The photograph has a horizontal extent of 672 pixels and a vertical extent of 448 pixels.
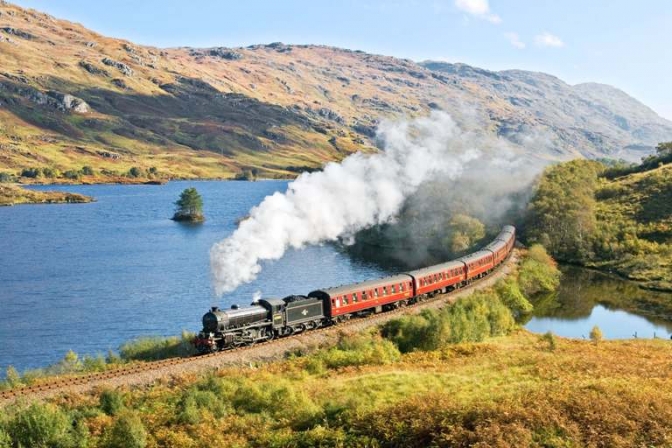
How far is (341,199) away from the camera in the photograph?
9375 cm

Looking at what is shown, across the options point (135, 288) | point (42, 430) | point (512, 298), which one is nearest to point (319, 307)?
point (42, 430)

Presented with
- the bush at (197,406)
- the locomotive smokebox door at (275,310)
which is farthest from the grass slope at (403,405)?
the locomotive smokebox door at (275,310)

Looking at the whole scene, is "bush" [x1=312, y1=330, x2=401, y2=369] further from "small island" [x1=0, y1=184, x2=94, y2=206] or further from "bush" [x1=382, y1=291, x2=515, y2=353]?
"small island" [x1=0, y1=184, x2=94, y2=206]

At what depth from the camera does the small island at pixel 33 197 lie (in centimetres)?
18850

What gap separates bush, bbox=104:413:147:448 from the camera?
1083 inches

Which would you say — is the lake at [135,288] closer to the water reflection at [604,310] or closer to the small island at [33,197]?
the water reflection at [604,310]

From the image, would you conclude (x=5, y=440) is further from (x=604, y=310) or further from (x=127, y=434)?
(x=604, y=310)

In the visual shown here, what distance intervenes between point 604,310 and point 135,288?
6748 cm

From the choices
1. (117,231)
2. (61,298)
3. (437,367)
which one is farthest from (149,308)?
(117,231)

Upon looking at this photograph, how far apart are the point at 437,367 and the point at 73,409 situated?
23.5m

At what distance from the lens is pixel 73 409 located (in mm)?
32656

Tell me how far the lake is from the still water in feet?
0.49

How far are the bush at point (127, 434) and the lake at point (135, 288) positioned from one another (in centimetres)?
3493

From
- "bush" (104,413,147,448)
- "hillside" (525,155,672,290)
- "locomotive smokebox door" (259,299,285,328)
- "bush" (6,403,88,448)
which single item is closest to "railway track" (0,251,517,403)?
"locomotive smokebox door" (259,299,285,328)
